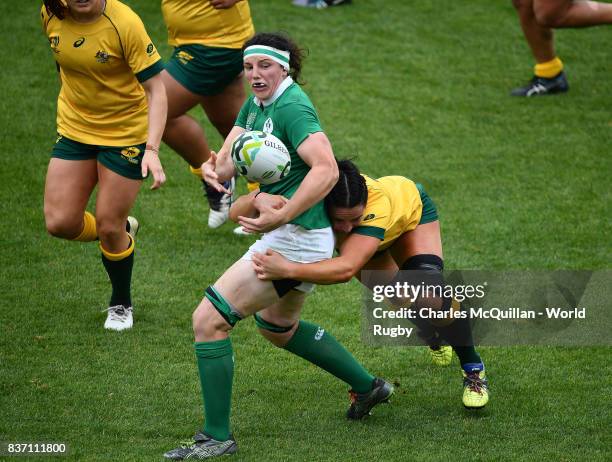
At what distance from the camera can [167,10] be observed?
24.8 feet

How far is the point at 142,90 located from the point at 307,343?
76.9 inches

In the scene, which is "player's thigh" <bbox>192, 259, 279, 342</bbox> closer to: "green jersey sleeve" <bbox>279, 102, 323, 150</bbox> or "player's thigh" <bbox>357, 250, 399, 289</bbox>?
"green jersey sleeve" <bbox>279, 102, 323, 150</bbox>

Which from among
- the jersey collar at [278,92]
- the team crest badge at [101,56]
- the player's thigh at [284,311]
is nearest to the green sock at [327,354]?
the player's thigh at [284,311]

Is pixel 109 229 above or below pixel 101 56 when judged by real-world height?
below

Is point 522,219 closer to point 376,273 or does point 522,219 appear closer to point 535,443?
point 376,273

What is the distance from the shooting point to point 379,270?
561cm

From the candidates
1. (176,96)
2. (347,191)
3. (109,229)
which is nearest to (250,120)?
(347,191)

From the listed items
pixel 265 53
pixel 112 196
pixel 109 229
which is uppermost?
pixel 265 53

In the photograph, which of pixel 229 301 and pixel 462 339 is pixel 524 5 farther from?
pixel 229 301

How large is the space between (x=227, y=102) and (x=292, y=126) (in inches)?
127

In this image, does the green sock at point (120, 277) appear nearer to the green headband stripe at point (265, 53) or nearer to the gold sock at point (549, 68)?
the green headband stripe at point (265, 53)

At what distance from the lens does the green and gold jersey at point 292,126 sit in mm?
4613

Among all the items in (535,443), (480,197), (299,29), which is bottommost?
(299,29)

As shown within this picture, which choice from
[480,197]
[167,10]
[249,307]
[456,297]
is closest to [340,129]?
[480,197]
